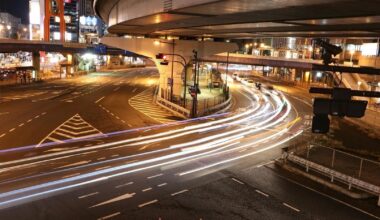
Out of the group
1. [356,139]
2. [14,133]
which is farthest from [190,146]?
[356,139]

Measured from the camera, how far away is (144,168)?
64.3ft

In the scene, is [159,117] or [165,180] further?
[159,117]

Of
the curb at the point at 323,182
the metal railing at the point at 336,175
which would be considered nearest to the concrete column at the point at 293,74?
the metal railing at the point at 336,175

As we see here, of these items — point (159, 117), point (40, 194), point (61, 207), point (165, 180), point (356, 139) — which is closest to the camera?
point (61, 207)

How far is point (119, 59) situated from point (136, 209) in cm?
13613

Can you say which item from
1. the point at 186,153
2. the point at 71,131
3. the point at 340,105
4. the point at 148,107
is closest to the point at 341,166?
the point at 340,105

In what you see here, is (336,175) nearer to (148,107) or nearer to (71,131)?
(71,131)

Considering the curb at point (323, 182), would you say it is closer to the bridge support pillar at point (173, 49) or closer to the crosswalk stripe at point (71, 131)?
the crosswalk stripe at point (71, 131)

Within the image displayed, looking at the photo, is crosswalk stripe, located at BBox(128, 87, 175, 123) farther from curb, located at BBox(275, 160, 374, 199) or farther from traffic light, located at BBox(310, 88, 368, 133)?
traffic light, located at BBox(310, 88, 368, 133)

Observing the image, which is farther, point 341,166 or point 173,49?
point 173,49

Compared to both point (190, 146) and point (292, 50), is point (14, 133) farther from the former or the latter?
point (292, 50)

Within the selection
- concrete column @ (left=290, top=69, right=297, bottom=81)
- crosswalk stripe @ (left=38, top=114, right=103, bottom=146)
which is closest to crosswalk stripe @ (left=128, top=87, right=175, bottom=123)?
crosswalk stripe @ (left=38, top=114, right=103, bottom=146)

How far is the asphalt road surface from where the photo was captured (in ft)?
48.1

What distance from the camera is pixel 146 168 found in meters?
19.6
